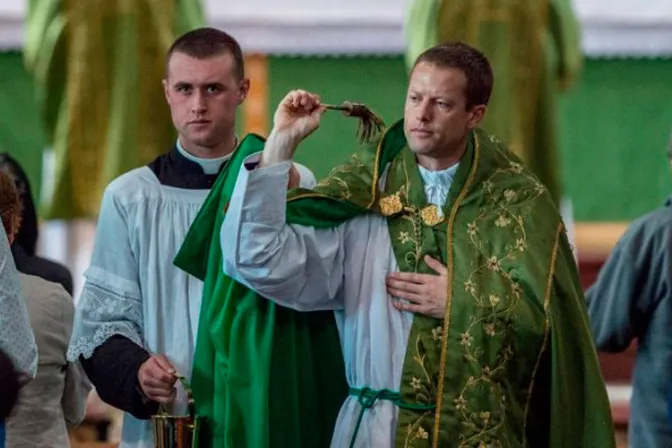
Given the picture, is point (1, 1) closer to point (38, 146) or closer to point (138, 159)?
point (38, 146)

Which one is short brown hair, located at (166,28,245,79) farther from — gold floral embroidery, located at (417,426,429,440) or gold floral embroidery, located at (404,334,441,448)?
gold floral embroidery, located at (417,426,429,440)

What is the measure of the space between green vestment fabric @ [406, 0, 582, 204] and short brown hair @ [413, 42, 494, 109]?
10.7 ft

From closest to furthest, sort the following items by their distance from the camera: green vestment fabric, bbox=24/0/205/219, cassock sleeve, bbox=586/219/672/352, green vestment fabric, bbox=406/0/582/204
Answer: cassock sleeve, bbox=586/219/672/352, green vestment fabric, bbox=24/0/205/219, green vestment fabric, bbox=406/0/582/204

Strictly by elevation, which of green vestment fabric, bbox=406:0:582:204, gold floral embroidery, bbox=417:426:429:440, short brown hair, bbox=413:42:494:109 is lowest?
gold floral embroidery, bbox=417:426:429:440

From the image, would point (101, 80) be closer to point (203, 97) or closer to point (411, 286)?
point (203, 97)

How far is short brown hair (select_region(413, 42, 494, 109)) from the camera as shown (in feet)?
12.9

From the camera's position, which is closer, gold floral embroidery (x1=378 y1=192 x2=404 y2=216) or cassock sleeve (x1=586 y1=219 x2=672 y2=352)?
gold floral embroidery (x1=378 y1=192 x2=404 y2=216)

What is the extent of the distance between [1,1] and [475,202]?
4714mm

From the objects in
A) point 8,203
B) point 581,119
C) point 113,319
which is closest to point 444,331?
point 113,319

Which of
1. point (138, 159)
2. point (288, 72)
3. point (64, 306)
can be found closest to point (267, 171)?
point (64, 306)

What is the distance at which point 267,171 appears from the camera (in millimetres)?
3789

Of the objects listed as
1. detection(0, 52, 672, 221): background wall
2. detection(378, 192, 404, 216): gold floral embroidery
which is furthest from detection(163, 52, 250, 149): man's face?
detection(0, 52, 672, 221): background wall

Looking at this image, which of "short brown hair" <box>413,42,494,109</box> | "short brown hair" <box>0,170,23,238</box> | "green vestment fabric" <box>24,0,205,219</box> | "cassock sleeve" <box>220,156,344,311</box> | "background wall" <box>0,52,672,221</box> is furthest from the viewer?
"background wall" <box>0,52,672,221</box>

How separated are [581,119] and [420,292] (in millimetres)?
4795
